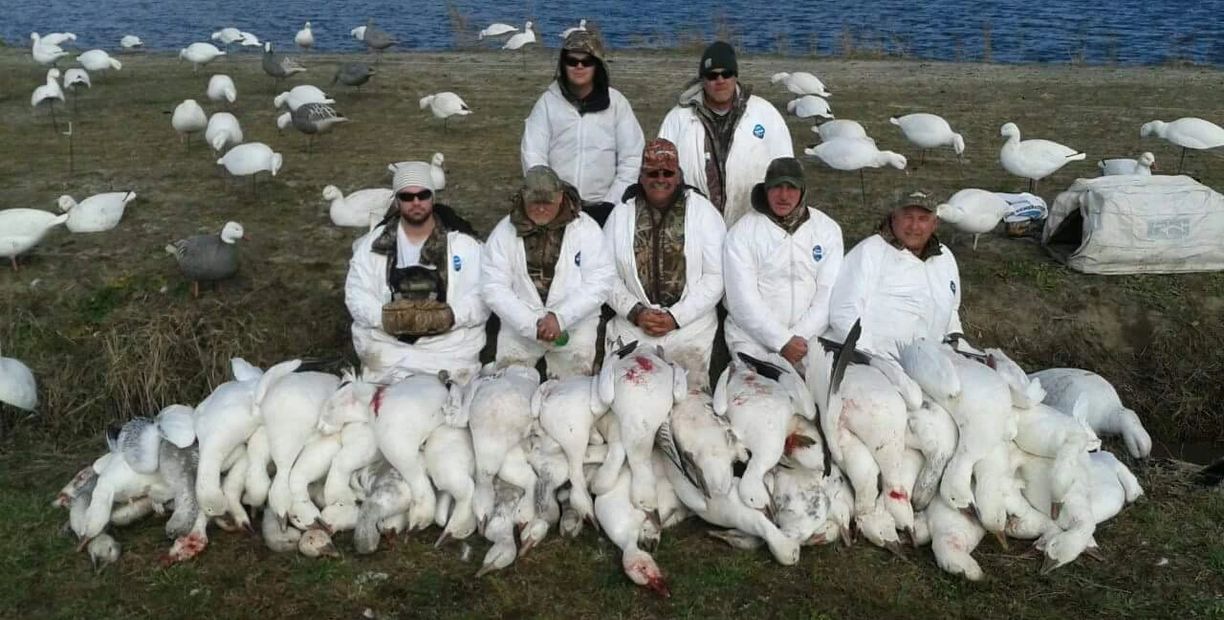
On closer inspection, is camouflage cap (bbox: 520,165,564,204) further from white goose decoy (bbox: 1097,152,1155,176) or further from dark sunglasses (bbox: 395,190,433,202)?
white goose decoy (bbox: 1097,152,1155,176)

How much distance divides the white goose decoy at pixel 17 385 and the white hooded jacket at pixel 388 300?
2251 mm

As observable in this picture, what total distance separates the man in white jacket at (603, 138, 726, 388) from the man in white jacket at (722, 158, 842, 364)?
0.57 feet

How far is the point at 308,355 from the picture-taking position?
24.2ft

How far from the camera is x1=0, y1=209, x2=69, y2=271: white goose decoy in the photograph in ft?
24.8

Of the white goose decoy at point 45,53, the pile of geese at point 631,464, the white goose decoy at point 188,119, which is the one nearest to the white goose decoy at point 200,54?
the white goose decoy at point 45,53

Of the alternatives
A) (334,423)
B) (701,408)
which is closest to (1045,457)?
(701,408)

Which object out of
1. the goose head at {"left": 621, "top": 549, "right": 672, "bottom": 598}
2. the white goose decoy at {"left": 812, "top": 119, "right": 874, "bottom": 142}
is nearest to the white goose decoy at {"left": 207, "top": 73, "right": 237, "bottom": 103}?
the white goose decoy at {"left": 812, "top": 119, "right": 874, "bottom": 142}

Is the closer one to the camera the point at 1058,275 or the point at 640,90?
the point at 1058,275

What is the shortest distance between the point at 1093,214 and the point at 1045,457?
3.32 m

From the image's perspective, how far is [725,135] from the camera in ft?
22.1

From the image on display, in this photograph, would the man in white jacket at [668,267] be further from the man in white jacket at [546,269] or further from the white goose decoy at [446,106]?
the white goose decoy at [446,106]

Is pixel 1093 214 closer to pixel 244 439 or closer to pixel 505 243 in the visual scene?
pixel 505 243

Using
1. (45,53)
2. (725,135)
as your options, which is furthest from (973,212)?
(45,53)

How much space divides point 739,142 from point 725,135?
0.11 metres
